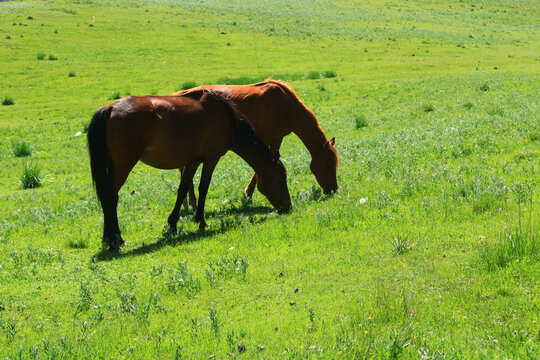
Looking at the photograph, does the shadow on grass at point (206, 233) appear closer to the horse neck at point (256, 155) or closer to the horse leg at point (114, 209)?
the horse leg at point (114, 209)

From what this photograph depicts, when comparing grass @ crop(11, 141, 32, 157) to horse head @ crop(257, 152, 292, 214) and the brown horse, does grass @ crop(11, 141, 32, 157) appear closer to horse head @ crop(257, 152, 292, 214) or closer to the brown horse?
the brown horse

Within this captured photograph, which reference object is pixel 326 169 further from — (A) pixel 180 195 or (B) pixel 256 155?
(A) pixel 180 195

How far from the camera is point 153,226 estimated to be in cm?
1032

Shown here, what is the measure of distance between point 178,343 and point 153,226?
5.60 meters

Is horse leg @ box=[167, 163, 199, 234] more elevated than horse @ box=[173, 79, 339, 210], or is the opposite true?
horse @ box=[173, 79, 339, 210]

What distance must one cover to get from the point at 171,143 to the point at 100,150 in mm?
1289

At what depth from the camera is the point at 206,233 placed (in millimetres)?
9328

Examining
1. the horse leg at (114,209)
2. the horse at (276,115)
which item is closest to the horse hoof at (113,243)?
the horse leg at (114,209)

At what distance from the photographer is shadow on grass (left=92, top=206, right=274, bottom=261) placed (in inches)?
339

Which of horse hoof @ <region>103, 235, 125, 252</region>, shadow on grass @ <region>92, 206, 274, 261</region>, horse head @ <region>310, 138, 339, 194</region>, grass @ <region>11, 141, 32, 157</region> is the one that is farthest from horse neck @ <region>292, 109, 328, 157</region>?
grass @ <region>11, 141, 32, 157</region>

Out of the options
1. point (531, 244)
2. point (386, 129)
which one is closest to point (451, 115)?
point (386, 129)

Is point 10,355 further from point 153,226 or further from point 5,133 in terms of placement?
point 5,133

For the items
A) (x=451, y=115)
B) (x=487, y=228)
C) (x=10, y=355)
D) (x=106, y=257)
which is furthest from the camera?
(x=451, y=115)

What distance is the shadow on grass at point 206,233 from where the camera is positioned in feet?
28.2
